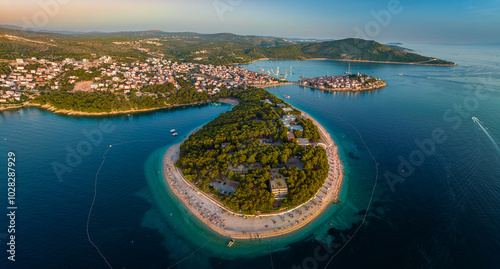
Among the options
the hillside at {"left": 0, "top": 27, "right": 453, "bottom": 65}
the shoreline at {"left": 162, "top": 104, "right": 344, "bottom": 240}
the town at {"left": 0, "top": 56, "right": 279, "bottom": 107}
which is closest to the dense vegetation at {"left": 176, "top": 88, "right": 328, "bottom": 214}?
the shoreline at {"left": 162, "top": 104, "right": 344, "bottom": 240}

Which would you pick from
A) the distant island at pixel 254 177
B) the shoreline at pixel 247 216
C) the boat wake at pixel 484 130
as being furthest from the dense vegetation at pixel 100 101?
the boat wake at pixel 484 130

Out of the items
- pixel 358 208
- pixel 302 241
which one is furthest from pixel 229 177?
pixel 358 208

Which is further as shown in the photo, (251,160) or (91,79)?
(91,79)

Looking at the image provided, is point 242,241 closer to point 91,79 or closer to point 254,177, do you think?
point 254,177

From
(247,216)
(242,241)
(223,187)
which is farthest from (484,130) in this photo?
(242,241)

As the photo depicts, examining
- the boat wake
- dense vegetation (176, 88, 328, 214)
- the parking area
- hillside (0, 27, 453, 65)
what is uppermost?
hillside (0, 27, 453, 65)

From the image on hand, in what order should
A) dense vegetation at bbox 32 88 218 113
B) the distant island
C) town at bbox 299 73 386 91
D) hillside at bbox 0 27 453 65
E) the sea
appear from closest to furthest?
1. the sea
2. the distant island
3. dense vegetation at bbox 32 88 218 113
4. town at bbox 299 73 386 91
5. hillside at bbox 0 27 453 65

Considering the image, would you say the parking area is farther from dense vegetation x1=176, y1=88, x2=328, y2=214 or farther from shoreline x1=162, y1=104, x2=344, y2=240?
shoreline x1=162, y1=104, x2=344, y2=240

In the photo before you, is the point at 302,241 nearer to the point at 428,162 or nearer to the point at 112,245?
the point at 112,245

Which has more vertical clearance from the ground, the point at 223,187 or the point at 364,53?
the point at 364,53
